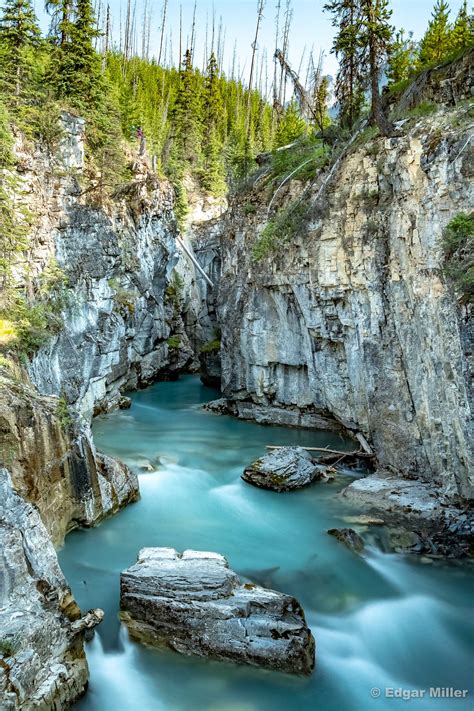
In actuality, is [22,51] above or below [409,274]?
above

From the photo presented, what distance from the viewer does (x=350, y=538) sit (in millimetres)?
9719

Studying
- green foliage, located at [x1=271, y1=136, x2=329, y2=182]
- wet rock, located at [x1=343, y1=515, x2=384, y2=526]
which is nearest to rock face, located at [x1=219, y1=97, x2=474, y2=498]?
green foliage, located at [x1=271, y1=136, x2=329, y2=182]

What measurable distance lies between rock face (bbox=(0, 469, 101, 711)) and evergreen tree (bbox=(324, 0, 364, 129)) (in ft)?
50.2

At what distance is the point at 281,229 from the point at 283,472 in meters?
8.45

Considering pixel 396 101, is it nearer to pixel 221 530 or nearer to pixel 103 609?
pixel 221 530

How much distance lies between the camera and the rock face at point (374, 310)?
33.9 ft

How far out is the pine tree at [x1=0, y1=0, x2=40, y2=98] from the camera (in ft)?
Result: 52.5

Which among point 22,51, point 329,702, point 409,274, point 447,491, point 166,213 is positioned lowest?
point 329,702

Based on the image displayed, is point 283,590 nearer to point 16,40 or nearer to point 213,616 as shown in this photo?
point 213,616

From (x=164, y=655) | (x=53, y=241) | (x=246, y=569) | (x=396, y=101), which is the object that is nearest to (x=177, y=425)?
(x=53, y=241)

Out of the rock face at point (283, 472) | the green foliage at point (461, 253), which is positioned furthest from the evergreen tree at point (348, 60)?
the rock face at point (283, 472)

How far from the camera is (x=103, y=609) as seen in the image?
7.56 meters

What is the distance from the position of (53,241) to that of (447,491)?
1368 centimetres

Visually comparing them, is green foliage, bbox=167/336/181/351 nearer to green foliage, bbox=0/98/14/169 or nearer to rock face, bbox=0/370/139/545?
green foliage, bbox=0/98/14/169
